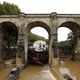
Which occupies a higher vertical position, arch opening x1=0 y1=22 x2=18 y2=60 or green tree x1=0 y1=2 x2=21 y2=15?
Answer: green tree x1=0 y1=2 x2=21 y2=15

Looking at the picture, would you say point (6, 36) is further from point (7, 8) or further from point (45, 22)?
point (45, 22)

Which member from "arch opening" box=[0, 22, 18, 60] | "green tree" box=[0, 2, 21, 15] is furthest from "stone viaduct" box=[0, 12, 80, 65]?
"green tree" box=[0, 2, 21, 15]

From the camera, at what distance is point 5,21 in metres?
34.2

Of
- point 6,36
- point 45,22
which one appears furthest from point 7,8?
point 45,22

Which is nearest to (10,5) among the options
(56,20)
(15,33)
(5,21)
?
(15,33)

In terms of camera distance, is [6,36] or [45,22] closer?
[45,22]

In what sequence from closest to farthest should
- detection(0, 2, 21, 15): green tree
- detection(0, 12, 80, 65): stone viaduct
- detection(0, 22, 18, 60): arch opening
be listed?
1. detection(0, 12, 80, 65): stone viaduct
2. detection(0, 22, 18, 60): arch opening
3. detection(0, 2, 21, 15): green tree

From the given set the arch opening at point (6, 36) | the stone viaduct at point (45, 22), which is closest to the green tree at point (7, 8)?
the arch opening at point (6, 36)

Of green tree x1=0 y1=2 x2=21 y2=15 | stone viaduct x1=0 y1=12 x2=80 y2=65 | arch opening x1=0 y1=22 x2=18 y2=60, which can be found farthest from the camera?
green tree x1=0 y1=2 x2=21 y2=15

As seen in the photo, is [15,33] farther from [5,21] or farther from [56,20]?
[56,20]

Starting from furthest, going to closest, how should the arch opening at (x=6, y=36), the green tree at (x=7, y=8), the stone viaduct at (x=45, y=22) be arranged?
the green tree at (x=7, y=8) → the arch opening at (x=6, y=36) → the stone viaduct at (x=45, y=22)

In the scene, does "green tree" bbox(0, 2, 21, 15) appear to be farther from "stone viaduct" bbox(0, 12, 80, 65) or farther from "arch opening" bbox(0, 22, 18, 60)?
"stone viaduct" bbox(0, 12, 80, 65)

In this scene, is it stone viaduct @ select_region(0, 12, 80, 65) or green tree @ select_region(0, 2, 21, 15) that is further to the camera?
green tree @ select_region(0, 2, 21, 15)

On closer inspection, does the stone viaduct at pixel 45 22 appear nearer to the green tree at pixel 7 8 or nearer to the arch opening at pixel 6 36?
the arch opening at pixel 6 36
